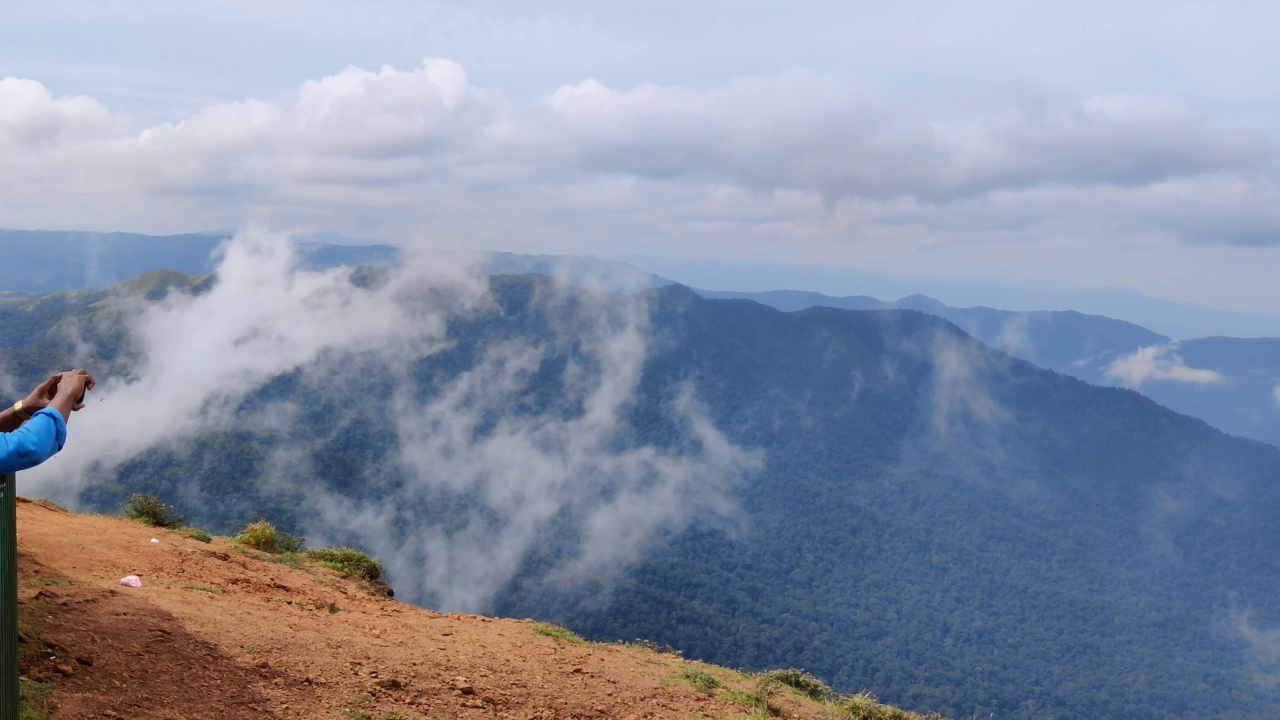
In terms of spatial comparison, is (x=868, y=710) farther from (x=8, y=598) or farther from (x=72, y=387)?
(x=72, y=387)

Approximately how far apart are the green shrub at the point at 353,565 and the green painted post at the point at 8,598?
10780mm

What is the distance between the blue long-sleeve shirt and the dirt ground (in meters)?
3.14

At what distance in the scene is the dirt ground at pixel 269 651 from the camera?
23.7 feet

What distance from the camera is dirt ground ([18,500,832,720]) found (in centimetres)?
722

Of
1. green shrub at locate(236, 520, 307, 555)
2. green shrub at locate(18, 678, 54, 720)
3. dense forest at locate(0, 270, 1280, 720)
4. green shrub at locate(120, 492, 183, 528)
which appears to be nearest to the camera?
green shrub at locate(18, 678, 54, 720)

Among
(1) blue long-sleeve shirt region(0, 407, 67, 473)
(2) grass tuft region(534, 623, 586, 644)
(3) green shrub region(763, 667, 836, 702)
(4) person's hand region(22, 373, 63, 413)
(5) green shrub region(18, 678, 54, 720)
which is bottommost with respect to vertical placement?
(3) green shrub region(763, 667, 836, 702)

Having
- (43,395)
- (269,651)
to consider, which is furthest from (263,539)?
(43,395)

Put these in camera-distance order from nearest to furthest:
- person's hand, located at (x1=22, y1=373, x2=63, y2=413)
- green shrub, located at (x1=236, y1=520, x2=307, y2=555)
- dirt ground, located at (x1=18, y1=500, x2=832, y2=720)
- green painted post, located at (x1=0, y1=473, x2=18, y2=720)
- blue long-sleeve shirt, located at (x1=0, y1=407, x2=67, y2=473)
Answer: blue long-sleeve shirt, located at (x1=0, y1=407, x2=67, y2=473)
green painted post, located at (x1=0, y1=473, x2=18, y2=720)
person's hand, located at (x1=22, y1=373, x2=63, y2=413)
dirt ground, located at (x1=18, y1=500, x2=832, y2=720)
green shrub, located at (x1=236, y1=520, x2=307, y2=555)

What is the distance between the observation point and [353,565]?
1622cm

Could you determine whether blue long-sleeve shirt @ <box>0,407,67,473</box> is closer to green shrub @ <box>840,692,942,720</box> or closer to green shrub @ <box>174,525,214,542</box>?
green shrub @ <box>840,692,942,720</box>

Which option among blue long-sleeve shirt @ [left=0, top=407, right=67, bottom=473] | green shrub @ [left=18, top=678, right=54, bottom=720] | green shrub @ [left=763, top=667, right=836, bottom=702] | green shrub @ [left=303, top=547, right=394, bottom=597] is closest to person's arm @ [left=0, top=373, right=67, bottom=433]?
blue long-sleeve shirt @ [left=0, top=407, right=67, bottom=473]

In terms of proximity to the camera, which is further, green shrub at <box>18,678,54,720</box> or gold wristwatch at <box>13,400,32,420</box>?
green shrub at <box>18,678,54,720</box>

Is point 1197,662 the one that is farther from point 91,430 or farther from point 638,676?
point 91,430

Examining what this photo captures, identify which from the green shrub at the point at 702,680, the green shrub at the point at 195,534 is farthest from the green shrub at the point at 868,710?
the green shrub at the point at 195,534
